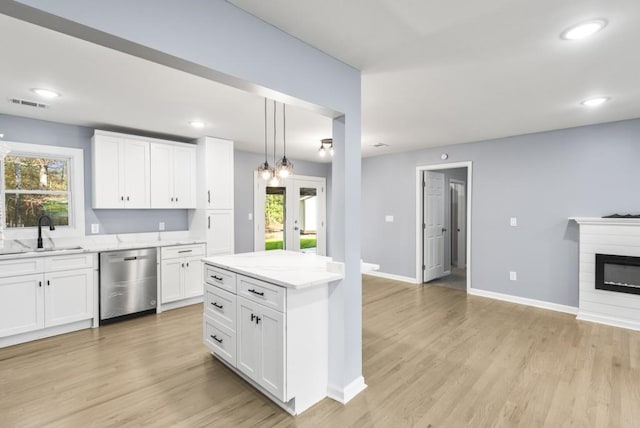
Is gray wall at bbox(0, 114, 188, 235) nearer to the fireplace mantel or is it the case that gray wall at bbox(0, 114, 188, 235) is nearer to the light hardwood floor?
the light hardwood floor

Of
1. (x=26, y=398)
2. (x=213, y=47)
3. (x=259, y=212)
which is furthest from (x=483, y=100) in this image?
(x=26, y=398)

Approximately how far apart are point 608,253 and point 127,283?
5.88 metres

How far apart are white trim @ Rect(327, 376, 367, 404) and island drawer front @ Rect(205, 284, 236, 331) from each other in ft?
2.97

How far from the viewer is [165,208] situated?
4.56 meters

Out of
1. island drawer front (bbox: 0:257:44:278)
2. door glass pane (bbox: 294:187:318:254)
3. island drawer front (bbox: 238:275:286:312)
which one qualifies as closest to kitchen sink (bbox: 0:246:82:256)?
island drawer front (bbox: 0:257:44:278)

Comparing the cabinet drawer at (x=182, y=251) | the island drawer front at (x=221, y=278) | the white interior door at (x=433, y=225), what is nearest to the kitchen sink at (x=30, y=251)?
the cabinet drawer at (x=182, y=251)

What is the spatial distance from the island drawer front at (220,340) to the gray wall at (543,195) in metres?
4.02

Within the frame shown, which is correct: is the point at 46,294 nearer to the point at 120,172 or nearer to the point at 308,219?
the point at 120,172

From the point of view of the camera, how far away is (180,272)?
440 cm

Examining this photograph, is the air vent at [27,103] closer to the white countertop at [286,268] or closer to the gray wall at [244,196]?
the white countertop at [286,268]

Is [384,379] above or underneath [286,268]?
underneath

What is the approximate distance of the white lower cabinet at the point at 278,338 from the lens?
2.14 m

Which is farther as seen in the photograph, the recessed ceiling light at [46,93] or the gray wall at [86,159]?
the gray wall at [86,159]

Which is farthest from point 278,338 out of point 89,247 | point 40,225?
point 40,225
